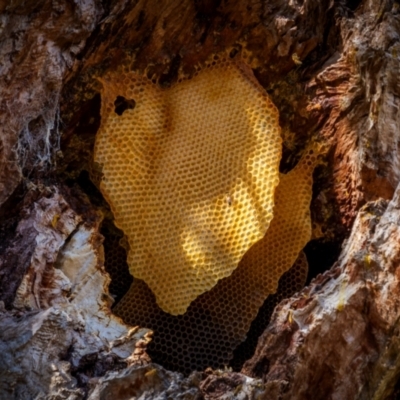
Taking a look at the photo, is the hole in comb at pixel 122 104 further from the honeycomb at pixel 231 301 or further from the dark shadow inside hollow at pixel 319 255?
the dark shadow inside hollow at pixel 319 255

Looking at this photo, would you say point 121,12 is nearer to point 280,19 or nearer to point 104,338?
point 280,19

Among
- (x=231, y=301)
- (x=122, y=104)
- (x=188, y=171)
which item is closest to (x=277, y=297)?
(x=231, y=301)

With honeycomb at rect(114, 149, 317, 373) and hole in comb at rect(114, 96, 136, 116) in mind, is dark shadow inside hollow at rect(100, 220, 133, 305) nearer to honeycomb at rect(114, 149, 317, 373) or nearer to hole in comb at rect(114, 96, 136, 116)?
honeycomb at rect(114, 149, 317, 373)

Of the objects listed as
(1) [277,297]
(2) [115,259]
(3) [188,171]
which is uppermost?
(3) [188,171]

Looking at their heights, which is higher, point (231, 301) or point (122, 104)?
point (122, 104)

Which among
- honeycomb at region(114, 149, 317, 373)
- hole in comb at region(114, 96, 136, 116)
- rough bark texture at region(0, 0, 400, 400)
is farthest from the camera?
hole in comb at region(114, 96, 136, 116)

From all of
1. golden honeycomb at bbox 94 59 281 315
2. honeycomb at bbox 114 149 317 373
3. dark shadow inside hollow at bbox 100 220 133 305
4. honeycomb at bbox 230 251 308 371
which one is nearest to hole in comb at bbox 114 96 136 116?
golden honeycomb at bbox 94 59 281 315

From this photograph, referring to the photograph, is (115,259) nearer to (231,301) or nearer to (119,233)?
(119,233)
